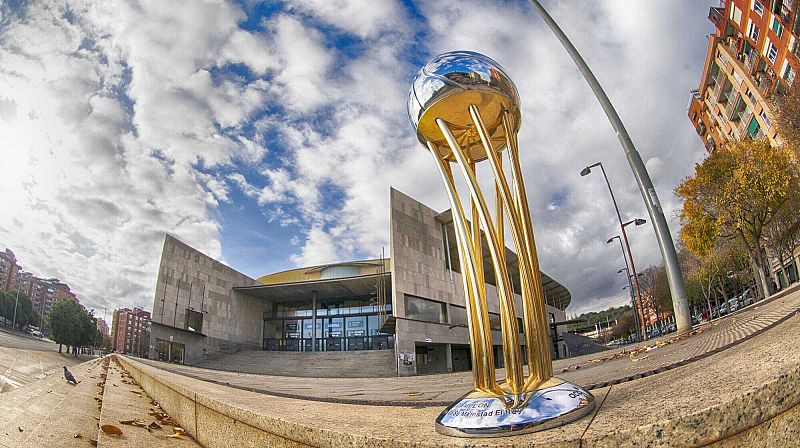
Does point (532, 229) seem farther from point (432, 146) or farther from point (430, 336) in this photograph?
point (430, 336)

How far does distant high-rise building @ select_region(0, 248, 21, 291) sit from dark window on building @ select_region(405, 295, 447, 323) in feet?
265

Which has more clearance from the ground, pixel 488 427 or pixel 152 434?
pixel 488 427

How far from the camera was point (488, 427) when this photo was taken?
4.44 feet

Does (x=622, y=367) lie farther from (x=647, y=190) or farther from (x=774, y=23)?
(x=774, y=23)

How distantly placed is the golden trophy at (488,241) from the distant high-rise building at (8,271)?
96165 mm

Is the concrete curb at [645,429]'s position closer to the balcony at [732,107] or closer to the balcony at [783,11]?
the balcony at [783,11]

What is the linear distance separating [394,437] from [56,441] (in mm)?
2343

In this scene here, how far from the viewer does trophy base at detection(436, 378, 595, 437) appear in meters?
1.31

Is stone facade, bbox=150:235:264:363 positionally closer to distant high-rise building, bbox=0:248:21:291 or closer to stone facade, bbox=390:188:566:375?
stone facade, bbox=390:188:566:375

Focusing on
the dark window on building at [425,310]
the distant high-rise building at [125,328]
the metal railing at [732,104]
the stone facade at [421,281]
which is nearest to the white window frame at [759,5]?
the metal railing at [732,104]

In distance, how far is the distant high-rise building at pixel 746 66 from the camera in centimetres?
2517

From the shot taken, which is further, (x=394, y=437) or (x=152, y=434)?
(x=152, y=434)

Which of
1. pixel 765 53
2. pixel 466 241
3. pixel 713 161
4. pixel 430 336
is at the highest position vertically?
pixel 765 53

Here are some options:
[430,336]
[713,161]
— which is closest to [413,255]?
[430,336]
